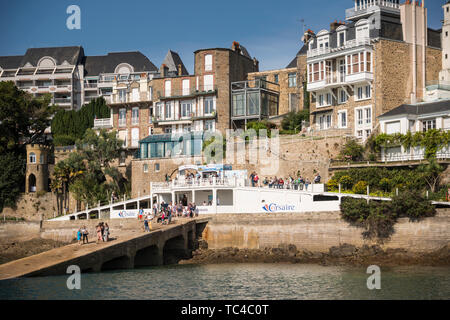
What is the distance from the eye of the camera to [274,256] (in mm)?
38906

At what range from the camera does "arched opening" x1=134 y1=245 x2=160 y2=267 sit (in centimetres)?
3766

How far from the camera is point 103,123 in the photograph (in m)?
68.6

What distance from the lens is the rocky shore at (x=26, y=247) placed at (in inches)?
1839

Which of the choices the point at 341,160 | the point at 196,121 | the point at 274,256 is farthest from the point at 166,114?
the point at 274,256

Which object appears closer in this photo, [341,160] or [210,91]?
[341,160]

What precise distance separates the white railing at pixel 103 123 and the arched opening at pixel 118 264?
3438 cm

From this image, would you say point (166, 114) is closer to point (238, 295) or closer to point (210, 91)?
point (210, 91)

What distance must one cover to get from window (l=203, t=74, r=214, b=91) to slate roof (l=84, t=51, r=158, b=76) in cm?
2446

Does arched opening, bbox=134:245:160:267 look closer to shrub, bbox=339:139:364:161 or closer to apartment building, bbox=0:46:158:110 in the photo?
shrub, bbox=339:139:364:161

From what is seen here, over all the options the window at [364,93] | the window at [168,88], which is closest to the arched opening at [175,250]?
the window at [364,93]

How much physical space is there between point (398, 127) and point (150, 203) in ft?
67.6

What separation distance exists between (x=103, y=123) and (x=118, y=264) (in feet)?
116

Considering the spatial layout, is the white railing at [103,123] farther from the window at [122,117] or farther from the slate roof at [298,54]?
the slate roof at [298,54]

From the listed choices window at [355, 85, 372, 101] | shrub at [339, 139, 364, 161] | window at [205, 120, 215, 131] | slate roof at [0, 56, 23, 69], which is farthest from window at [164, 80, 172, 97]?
slate roof at [0, 56, 23, 69]
